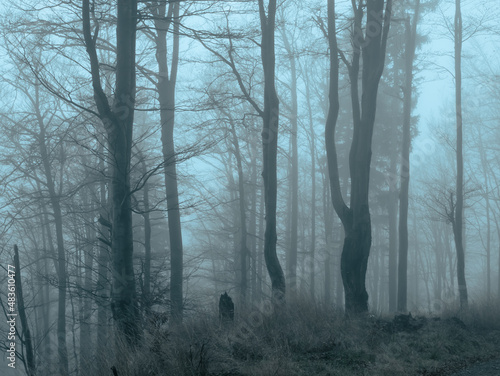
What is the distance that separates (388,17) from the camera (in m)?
12.4

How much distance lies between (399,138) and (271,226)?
17808mm

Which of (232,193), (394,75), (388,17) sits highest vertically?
(394,75)

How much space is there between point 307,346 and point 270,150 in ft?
21.1

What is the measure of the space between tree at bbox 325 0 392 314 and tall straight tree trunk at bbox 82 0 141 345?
4845 millimetres

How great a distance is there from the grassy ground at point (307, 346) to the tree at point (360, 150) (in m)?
1.89

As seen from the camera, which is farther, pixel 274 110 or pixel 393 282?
pixel 393 282

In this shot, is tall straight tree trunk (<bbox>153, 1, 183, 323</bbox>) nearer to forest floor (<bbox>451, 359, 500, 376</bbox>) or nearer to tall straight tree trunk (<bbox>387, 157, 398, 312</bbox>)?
forest floor (<bbox>451, 359, 500, 376</bbox>)

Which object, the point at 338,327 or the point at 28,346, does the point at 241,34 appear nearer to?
the point at 338,327

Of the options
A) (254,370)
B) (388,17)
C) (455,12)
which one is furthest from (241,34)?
(455,12)

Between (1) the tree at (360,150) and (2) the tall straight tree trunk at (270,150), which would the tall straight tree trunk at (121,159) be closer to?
(2) the tall straight tree trunk at (270,150)

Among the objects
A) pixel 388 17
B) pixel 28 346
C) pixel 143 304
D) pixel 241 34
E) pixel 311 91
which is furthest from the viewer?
pixel 311 91

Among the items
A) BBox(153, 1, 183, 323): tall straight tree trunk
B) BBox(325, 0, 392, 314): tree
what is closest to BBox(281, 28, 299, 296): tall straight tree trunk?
BBox(153, 1, 183, 323): tall straight tree trunk

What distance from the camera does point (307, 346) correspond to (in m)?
7.55

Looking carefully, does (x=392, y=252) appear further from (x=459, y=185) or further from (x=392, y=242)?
(x=459, y=185)
